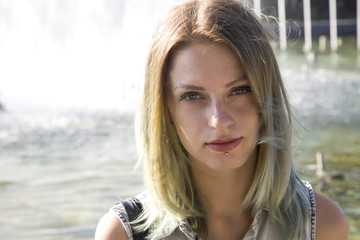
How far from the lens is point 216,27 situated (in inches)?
82.3

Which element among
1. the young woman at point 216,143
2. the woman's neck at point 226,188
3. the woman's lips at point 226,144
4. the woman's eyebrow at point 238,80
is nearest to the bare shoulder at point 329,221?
the young woman at point 216,143

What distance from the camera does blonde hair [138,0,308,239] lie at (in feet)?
6.84

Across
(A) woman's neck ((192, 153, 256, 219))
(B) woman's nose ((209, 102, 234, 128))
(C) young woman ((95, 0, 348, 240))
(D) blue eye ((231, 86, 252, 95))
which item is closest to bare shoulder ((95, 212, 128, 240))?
(C) young woman ((95, 0, 348, 240))

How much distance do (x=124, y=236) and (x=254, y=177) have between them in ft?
1.58

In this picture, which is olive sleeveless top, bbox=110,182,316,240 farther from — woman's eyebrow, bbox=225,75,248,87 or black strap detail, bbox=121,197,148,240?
woman's eyebrow, bbox=225,75,248,87

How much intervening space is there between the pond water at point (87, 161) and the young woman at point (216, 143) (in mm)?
296

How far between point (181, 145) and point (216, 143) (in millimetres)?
248

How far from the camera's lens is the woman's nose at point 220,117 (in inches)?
78.7

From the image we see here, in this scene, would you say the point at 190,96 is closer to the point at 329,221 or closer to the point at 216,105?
the point at 216,105

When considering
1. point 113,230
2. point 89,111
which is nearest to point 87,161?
point 89,111

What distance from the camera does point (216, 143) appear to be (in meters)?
2.05

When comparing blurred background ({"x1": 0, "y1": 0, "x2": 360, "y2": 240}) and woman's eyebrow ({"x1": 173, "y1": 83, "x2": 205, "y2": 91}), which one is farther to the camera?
blurred background ({"x1": 0, "y1": 0, "x2": 360, "y2": 240})

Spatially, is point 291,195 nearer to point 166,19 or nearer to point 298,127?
point 298,127

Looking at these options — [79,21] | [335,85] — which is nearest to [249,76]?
[335,85]
